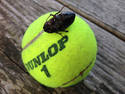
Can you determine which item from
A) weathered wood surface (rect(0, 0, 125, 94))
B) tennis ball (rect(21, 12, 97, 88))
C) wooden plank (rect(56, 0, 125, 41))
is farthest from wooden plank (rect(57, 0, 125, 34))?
tennis ball (rect(21, 12, 97, 88))

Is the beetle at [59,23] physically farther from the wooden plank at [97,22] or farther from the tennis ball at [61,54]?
the wooden plank at [97,22]

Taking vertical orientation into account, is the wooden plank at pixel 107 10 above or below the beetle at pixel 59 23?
below

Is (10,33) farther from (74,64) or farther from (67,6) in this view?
(74,64)

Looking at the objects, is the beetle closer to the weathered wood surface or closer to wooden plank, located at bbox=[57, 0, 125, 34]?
the weathered wood surface

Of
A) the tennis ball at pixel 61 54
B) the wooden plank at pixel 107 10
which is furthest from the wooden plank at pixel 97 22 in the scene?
the tennis ball at pixel 61 54

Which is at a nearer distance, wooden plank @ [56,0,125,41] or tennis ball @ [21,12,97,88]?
tennis ball @ [21,12,97,88]
